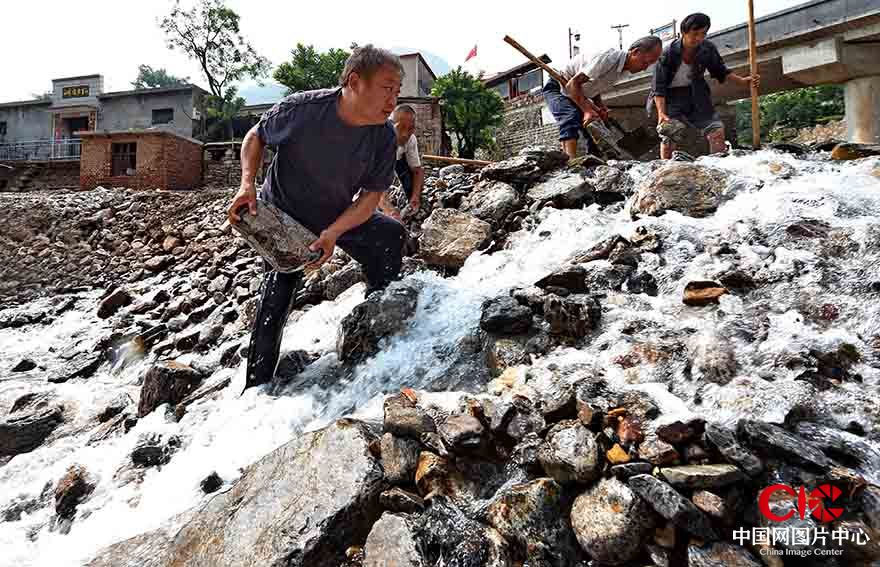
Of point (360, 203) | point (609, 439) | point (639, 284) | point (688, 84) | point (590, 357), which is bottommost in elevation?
point (609, 439)

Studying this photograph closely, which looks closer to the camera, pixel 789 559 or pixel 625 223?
pixel 789 559

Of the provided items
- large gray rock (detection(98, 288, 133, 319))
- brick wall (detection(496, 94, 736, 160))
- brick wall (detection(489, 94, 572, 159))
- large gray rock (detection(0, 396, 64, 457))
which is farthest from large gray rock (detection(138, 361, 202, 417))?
brick wall (detection(489, 94, 572, 159))

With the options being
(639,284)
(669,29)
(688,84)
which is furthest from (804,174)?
(669,29)

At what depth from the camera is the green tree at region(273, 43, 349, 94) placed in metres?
24.3

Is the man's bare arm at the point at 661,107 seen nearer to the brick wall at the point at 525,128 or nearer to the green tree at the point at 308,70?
the brick wall at the point at 525,128

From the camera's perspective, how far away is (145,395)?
3.83 metres

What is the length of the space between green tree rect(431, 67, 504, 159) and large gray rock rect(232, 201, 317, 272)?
19.5 metres

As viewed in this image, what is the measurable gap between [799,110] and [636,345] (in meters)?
31.5

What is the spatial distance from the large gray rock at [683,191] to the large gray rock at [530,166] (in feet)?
5.20

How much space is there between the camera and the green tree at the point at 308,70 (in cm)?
2427

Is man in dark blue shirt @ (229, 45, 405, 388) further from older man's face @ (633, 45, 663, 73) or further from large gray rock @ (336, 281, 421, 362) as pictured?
older man's face @ (633, 45, 663, 73)

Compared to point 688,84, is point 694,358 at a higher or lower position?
lower

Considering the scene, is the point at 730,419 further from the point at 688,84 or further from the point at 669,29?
the point at 669,29

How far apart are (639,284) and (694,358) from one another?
1040 millimetres
